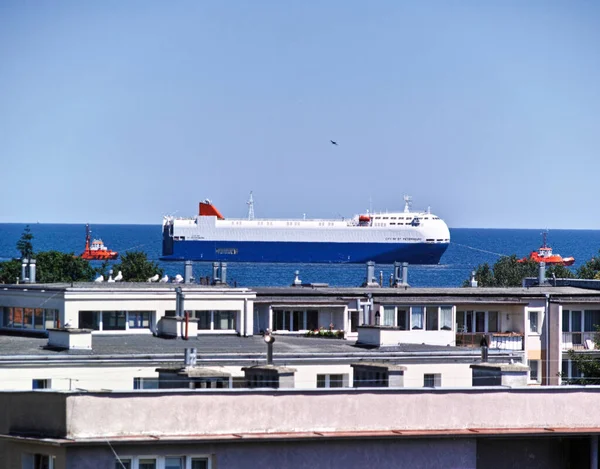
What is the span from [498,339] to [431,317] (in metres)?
1.60

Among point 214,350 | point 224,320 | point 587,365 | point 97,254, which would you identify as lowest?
point 587,365

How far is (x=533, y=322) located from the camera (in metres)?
34.6

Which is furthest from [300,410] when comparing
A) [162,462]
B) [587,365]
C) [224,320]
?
[587,365]

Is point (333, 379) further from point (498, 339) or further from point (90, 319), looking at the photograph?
point (498, 339)

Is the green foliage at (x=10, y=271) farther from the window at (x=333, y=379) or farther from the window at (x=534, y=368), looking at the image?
the window at (x=333, y=379)

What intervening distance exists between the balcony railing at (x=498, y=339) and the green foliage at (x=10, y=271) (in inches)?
1518

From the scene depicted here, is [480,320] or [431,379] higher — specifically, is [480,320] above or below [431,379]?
above

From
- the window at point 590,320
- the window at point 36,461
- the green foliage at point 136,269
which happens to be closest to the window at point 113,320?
the window at point 590,320

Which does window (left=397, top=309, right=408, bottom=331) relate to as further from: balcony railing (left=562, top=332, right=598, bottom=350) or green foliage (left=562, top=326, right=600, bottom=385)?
balcony railing (left=562, top=332, right=598, bottom=350)

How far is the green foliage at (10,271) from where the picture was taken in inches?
2779

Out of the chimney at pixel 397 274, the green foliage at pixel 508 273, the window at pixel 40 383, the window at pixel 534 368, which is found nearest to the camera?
the window at pixel 40 383

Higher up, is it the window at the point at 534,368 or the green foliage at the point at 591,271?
the green foliage at the point at 591,271

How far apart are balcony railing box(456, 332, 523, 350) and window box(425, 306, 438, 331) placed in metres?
0.55

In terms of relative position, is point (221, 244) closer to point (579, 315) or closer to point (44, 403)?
point (579, 315)
